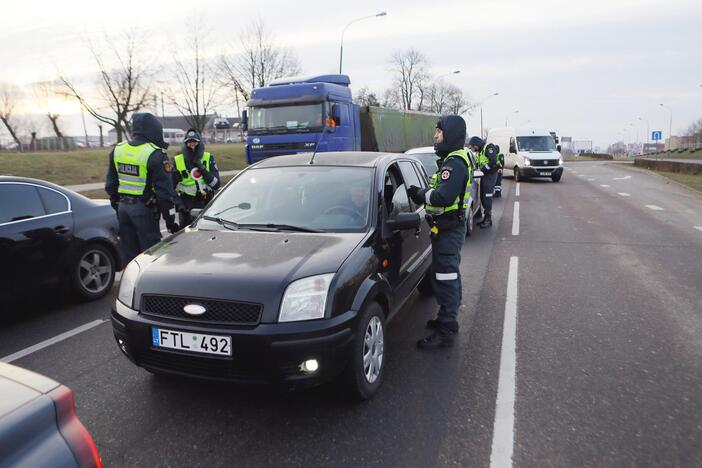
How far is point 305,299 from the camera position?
281 centimetres

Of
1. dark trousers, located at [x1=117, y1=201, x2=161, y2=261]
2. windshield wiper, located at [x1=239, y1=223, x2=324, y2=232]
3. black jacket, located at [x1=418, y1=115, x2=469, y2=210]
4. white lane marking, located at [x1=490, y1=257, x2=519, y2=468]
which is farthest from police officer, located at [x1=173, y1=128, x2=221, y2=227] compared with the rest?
white lane marking, located at [x1=490, y1=257, x2=519, y2=468]

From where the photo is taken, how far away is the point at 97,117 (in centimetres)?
3203

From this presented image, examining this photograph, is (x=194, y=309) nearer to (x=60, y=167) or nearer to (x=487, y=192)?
(x=487, y=192)

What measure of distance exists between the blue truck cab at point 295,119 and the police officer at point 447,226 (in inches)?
398

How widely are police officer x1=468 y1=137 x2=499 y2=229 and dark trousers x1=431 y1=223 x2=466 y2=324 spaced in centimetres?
650

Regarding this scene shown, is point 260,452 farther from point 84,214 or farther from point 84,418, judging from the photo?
point 84,214

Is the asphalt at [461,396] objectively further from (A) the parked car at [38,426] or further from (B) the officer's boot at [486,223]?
(B) the officer's boot at [486,223]

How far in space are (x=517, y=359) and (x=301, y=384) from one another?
1.93 meters

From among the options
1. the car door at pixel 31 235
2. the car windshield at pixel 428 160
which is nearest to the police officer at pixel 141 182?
the car door at pixel 31 235

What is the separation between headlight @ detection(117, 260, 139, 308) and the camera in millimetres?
3033

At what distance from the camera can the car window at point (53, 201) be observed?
502 centimetres

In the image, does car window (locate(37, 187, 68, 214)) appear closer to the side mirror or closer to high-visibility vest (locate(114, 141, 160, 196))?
high-visibility vest (locate(114, 141, 160, 196))

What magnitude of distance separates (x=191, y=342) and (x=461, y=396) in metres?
1.77

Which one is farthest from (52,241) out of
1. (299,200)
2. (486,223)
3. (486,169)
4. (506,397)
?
(486,169)
